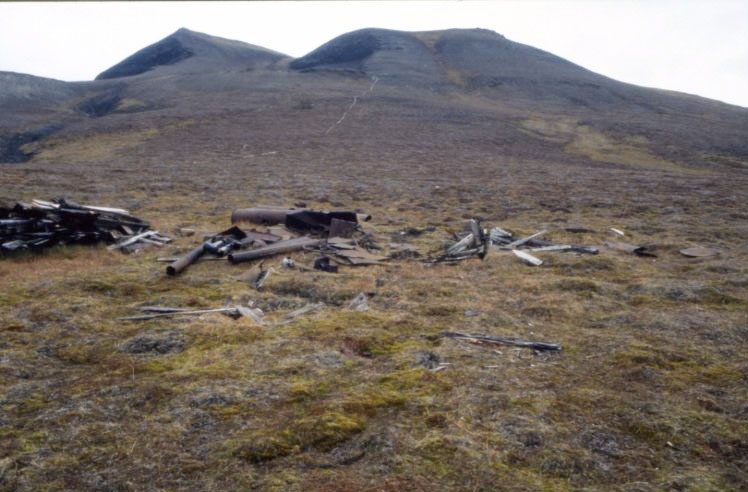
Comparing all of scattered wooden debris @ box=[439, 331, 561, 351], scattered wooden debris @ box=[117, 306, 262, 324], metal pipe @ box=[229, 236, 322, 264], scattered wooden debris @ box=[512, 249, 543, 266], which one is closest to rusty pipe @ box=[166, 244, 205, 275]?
metal pipe @ box=[229, 236, 322, 264]

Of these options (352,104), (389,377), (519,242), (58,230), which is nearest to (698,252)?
(519,242)

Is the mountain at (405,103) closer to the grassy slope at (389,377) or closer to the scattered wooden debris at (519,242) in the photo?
the scattered wooden debris at (519,242)

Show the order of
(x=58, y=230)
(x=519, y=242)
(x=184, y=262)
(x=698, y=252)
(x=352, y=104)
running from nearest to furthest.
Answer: (x=184, y=262)
(x=58, y=230)
(x=698, y=252)
(x=519, y=242)
(x=352, y=104)

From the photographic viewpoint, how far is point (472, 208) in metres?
17.2

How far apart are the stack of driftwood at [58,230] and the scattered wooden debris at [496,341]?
25.5ft

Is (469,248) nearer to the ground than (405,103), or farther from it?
nearer to the ground

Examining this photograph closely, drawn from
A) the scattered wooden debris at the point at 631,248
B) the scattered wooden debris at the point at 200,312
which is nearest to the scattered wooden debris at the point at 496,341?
the scattered wooden debris at the point at 200,312

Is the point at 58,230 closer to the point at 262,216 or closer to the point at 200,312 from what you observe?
the point at 262,216

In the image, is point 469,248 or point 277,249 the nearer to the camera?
point 277,249

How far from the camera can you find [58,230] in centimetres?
1049

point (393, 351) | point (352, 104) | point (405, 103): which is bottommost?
point (393, 351)

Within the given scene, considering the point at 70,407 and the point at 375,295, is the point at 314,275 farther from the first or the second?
the point at 70,407

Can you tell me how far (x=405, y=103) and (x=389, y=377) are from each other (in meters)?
42.5

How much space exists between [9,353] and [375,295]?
504cm
